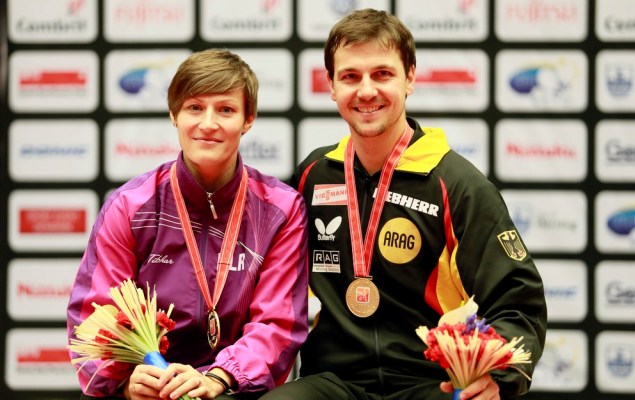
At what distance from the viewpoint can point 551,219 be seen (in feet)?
12.4

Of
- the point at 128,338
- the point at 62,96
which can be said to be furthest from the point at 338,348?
the point at 62,96

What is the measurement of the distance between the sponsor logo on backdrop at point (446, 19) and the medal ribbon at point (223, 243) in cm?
186

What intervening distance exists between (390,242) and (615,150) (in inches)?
78.9

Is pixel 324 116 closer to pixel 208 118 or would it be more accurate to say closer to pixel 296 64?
pixel 296 64

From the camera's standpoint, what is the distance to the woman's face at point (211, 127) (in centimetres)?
217

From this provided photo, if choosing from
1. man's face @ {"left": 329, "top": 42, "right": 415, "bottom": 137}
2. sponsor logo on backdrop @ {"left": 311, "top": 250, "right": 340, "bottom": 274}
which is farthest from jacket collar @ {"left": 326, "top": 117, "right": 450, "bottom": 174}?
sponsor logo on backdrop @ {"left": 311, "top": 250, "right": 340, "bottom": 274}

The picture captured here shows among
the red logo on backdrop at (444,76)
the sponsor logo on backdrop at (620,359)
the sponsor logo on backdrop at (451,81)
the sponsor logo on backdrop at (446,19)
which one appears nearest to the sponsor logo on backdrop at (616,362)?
the sponsor logo on backdrop at (620,359)

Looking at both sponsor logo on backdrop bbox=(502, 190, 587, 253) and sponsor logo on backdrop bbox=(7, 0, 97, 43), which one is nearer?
sponsor logo on backdrop bbox=(502, 190, 587, 253)

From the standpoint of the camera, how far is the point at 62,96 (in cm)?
394

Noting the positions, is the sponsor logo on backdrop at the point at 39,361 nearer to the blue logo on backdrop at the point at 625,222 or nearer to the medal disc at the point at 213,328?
the medal disc at the point at 213,328

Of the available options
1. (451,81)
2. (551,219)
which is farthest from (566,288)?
(451,81)

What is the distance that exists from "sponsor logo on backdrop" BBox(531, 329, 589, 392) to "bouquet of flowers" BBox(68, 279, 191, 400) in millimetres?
2385

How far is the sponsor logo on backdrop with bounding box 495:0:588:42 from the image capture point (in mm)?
3758

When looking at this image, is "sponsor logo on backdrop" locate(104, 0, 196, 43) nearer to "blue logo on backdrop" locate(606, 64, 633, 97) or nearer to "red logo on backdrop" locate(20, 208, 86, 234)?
"red logo on backdrop" locate(20, 208, 86, 234)
